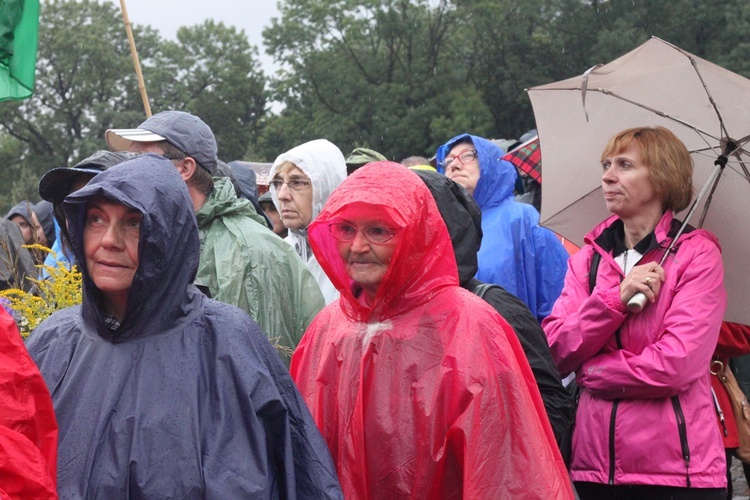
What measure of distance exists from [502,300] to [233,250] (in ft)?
4.07

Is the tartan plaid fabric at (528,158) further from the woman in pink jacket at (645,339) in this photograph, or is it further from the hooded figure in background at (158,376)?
the hooded figure in background at (158,376)

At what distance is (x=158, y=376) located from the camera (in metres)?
2.79

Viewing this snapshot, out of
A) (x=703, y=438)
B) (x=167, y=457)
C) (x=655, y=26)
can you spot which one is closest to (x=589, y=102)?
(x=703, y=438)

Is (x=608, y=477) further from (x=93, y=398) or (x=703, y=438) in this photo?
(x=93, y=398)

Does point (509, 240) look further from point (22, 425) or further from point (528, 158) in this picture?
point (22, 425)

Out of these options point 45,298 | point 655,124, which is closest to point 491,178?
point 655,124

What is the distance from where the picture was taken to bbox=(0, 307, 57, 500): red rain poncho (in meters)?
2.32

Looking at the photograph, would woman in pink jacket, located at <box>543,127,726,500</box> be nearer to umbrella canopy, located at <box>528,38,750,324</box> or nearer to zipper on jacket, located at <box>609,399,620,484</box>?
zipper on jacket, located at <box>609,399,620,484</box>

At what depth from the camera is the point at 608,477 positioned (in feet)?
12.7

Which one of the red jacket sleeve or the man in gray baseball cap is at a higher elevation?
the man in gray baseball cap

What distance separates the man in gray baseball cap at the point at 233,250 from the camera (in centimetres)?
429

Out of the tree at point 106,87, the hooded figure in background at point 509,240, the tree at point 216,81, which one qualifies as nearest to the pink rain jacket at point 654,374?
the hooded figure in background at point 509,240

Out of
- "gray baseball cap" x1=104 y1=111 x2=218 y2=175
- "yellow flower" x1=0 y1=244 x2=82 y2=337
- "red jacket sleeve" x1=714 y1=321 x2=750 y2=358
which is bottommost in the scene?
"red jacket sleeve" x1=714 y1=321 x2=750 y2=358

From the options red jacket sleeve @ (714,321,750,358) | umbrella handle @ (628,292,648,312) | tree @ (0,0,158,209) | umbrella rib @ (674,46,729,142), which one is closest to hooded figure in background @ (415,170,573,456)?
umbrella handle @ (628,292,648,312)
